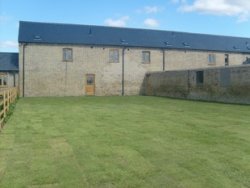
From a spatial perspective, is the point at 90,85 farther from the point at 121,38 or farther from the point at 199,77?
the point at 199,77

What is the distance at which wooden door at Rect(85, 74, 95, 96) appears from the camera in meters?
32.9

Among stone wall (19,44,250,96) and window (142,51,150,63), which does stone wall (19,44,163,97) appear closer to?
stone wall (19,44,250,96)

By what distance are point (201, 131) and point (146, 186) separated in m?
5.15

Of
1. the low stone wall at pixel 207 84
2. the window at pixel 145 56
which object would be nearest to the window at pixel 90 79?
the window at pixel 145 56

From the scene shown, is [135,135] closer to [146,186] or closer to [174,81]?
[146,186]

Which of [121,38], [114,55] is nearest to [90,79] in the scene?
[114,55]

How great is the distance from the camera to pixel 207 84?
24531mm

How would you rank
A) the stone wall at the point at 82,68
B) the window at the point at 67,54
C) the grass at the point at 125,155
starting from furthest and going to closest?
the window at the point at 67,54 < the stone wall at the point at 82,68 < the grass at the point at 125,155

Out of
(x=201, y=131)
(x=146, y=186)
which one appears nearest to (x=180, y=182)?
(x=146, y=186)

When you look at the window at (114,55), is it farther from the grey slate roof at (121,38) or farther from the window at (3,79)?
the window at (3,79)

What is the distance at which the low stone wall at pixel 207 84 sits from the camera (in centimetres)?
2108

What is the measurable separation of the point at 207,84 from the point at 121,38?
508 inches

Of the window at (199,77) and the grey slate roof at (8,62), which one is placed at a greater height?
the grey slate roof at (8,62)

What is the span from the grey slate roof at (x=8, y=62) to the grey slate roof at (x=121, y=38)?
8.18 feet
